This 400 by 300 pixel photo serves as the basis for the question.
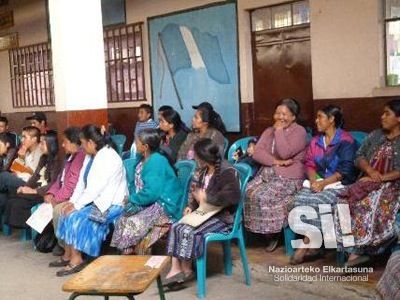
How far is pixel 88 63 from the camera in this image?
20.3ft

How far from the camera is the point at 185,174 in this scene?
17.5ft

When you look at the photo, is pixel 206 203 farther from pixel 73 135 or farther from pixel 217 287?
pixel 73 135

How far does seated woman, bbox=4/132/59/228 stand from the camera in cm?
630

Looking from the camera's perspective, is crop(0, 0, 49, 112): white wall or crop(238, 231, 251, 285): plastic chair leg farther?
crop(0, 0, 49, 112): white wall

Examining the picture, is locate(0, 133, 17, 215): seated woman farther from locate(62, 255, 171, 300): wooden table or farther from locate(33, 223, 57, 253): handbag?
locate(62, 255, 171, 300): wooden table

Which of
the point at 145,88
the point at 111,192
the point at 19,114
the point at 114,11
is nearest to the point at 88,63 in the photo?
the point at 111,192

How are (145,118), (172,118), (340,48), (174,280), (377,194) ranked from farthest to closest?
(145,118)
(172,118)
(340,48)
(174,280)
(377,194)

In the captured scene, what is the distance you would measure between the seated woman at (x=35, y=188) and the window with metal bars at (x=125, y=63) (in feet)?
8.62

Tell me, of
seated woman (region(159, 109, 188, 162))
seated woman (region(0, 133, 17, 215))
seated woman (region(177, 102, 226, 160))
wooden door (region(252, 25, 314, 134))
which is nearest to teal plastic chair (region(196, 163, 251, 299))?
seated woman (region(177, 102, 226, 160))

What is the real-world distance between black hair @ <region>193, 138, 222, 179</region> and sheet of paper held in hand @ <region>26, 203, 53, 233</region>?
6.67ft

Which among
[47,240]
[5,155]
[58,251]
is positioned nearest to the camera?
[58,251]

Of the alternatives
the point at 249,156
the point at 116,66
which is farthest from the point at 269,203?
the point at 116,66

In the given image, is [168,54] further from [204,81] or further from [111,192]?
[111,192]

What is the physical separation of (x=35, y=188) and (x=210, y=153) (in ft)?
8.93
